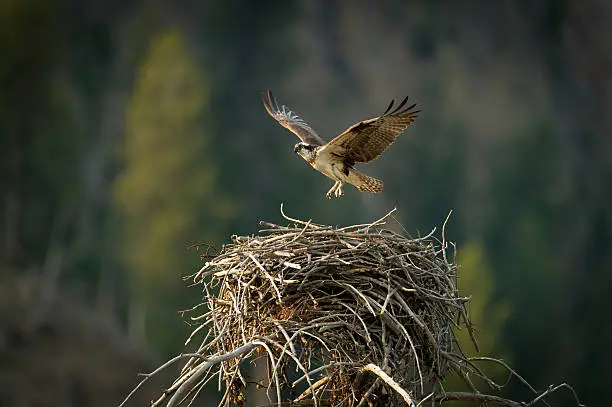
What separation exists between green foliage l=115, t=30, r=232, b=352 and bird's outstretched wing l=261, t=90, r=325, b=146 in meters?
9.34

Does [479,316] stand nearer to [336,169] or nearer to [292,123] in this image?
[292,123]

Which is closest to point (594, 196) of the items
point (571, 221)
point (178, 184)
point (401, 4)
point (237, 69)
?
point (571, 221)

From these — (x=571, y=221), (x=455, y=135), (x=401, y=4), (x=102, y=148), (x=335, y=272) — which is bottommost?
(x=335, y=272)

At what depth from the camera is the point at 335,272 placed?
10.4ft

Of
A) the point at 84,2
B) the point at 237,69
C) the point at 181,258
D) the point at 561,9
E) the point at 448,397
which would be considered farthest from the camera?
the point at 561,9

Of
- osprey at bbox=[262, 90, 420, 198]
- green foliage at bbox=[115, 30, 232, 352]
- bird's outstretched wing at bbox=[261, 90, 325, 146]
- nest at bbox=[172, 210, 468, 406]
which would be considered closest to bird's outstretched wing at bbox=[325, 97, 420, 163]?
osprey at bbox=[262, 90, 420, 198]

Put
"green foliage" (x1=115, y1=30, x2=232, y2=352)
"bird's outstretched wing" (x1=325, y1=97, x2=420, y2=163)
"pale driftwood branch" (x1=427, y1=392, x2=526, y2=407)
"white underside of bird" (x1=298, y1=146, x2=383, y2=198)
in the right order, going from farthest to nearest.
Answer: "green foliage" (x1=115, y1=30, x2=232, y2=352)
"white underside of bird" (x1=298, y1=146, x2=383, y2=198)
"bird's outstretched wing" (x1=325, y1=97, x2=420, y2=163)
"pale driftwood branch" (x1=427, y1=392, x2=526, y2=407)

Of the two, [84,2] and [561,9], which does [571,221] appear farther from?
[84,2]

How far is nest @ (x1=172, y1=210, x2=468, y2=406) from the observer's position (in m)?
3.03

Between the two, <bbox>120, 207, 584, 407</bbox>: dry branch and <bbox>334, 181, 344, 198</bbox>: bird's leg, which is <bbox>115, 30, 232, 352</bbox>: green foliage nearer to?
<bbox>334, 181, 344, 198</bbox>: bird's leg

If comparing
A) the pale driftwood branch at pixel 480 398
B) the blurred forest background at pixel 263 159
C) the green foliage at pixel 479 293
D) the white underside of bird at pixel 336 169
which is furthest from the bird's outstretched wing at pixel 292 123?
the blurred forest background at pixel 263 159

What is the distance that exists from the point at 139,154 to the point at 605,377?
10076 mm

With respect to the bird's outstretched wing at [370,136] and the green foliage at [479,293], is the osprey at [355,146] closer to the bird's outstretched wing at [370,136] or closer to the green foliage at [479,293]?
the bird's outstretched wing at [370,136]

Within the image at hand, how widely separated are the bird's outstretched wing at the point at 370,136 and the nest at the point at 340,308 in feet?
2.44
